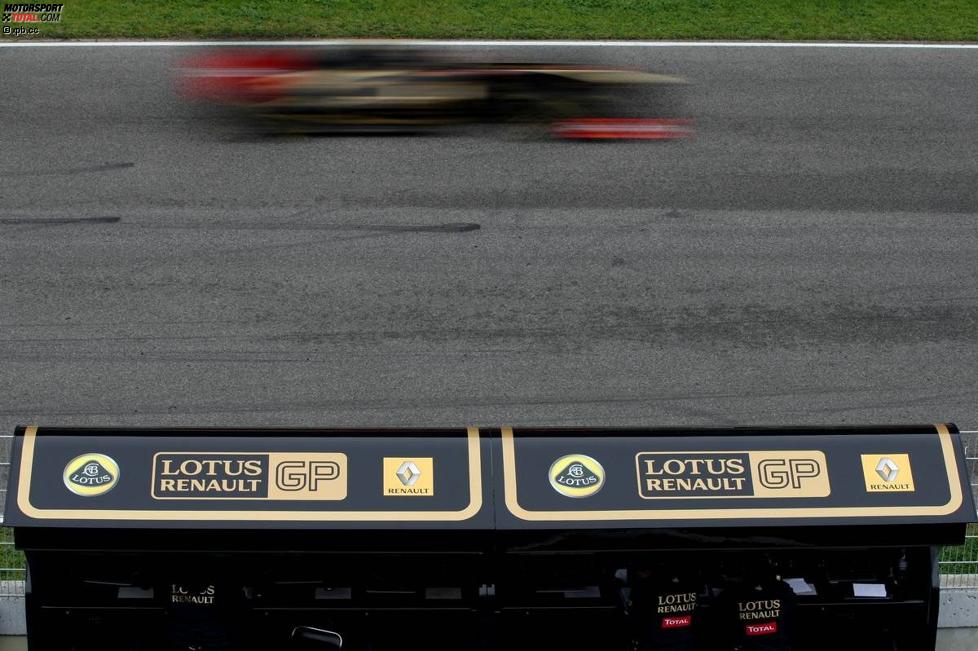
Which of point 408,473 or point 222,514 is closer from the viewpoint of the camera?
point 222,514

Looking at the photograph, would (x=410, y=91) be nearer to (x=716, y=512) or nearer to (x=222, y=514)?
(x=222, y=514)

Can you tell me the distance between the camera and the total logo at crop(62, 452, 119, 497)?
276 inches

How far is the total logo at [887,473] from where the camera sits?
7.22m

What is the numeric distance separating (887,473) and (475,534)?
2431 millimetres

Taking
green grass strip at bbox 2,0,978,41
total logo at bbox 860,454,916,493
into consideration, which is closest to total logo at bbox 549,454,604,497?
total logo at bbox 860,454,916,493

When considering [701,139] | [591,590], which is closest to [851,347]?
[701,139]

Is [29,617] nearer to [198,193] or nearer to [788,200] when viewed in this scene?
[198,193]

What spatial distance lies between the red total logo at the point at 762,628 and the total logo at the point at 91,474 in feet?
12.8

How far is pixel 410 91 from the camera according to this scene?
14234 mm

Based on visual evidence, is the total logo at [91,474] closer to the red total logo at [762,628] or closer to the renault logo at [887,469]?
the red total logo at [762,628]

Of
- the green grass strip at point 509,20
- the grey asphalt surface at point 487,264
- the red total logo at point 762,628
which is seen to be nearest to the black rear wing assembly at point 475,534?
the red total logo at point 762,628

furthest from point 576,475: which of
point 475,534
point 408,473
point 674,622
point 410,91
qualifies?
point 410,91

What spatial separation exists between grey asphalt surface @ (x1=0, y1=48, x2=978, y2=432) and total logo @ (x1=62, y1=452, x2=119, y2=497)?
384 cm

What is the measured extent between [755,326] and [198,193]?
246 inches
